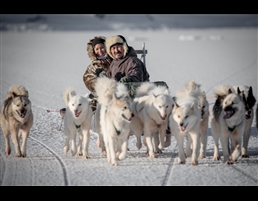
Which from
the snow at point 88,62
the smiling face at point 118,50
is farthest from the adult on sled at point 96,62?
the snow at point 88,62

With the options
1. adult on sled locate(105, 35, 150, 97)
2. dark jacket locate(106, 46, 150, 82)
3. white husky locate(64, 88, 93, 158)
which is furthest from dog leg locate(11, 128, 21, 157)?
dark jacket locate(106, 46, 150, 82)

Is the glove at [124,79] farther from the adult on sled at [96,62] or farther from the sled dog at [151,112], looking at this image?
the adult on sled at [96,62]

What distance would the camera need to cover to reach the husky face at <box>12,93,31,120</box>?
738cm

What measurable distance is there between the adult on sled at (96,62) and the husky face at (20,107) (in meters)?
1.57

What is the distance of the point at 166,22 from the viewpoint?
4609 cm

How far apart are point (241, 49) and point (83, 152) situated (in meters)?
19.0

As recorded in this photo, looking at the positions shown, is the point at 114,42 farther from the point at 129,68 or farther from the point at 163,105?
the point at 163,105

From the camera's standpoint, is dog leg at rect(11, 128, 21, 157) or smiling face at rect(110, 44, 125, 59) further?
smiling face at rect(110, 44, 125, 59)

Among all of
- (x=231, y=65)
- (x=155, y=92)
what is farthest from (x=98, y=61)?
(x=231, y=65)

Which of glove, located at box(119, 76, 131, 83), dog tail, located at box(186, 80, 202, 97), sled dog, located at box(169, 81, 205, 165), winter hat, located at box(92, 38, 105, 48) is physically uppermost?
winter hat, located at box(92, 38, 105, 48)

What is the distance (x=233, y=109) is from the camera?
6.81m

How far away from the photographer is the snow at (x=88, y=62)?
21.2ft

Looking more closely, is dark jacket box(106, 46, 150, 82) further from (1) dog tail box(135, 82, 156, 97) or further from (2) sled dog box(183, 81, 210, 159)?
(2) sled dog box(183, 81, 210, 159)

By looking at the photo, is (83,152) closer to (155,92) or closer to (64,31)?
(155,92)
